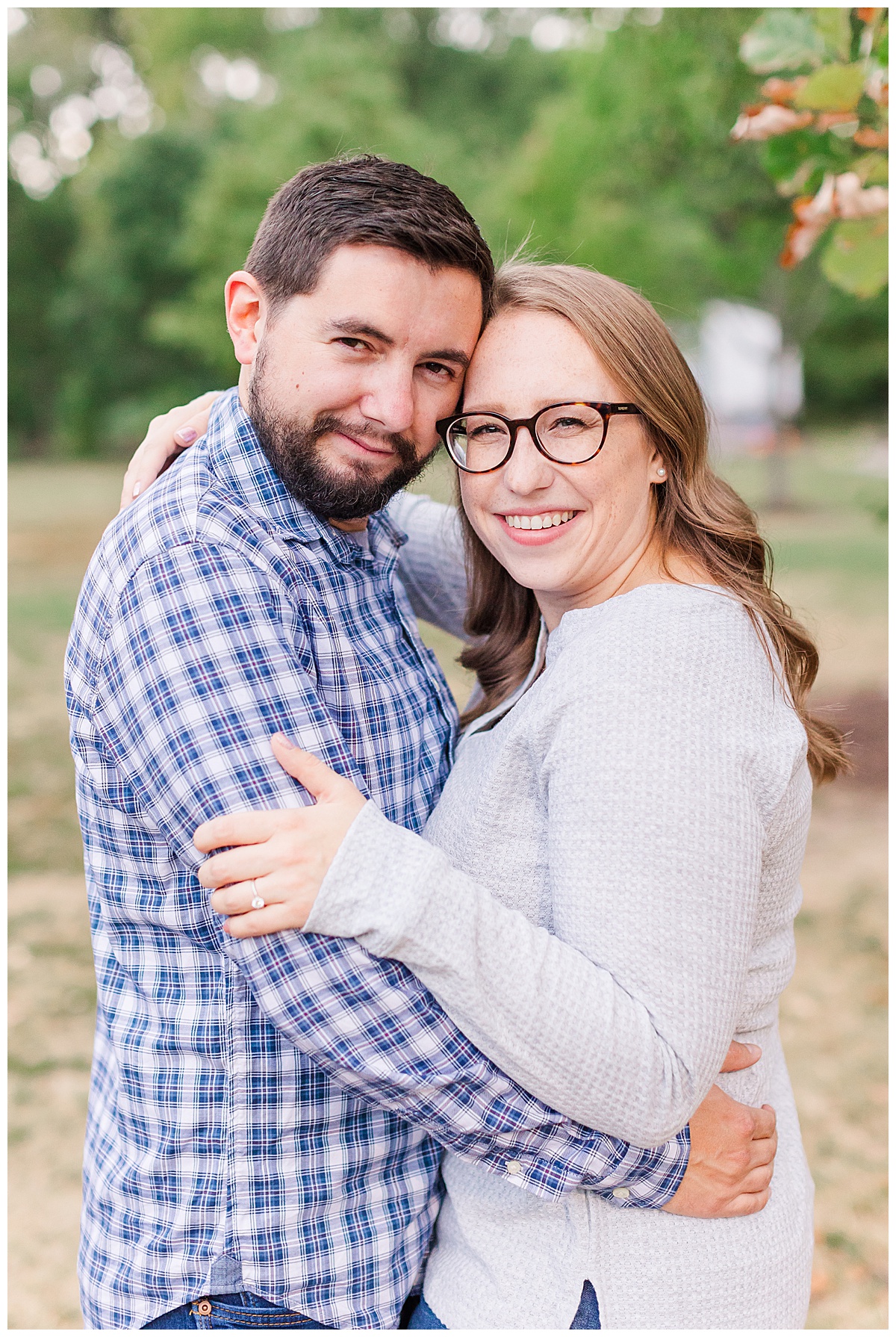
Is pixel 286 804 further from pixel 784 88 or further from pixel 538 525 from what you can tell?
pixel 784 88

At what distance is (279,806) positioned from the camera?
1.62 m

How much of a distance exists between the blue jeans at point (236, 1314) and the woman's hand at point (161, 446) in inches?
61.5

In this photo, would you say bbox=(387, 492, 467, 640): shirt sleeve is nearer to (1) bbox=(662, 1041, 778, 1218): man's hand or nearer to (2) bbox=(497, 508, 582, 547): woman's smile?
(2) bbox=(497, 508, 582, 547): woman's smile

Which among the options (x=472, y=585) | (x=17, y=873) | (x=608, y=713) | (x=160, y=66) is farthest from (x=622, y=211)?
(x=160, y=66)

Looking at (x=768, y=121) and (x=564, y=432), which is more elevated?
(x=768, y=121)

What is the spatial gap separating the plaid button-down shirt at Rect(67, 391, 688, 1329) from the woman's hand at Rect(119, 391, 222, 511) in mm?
349

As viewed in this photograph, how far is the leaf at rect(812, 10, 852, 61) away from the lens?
9.36ft

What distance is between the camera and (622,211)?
628 inches

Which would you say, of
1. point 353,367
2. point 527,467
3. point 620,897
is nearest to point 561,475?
point 527,467

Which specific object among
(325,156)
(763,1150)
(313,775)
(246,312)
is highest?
(325,156)

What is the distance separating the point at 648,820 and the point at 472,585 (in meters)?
1.25

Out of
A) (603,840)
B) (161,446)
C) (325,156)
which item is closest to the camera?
(603,840)

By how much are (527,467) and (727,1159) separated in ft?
4.23

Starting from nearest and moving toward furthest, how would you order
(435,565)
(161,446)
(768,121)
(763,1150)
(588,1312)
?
(588,1312)
(763,1150)
(161,446)
(768,121)
(435,565)
